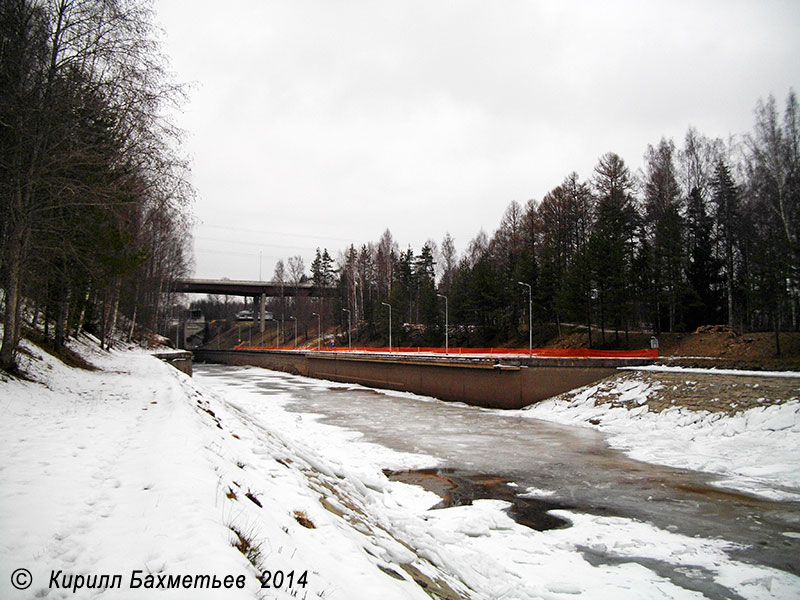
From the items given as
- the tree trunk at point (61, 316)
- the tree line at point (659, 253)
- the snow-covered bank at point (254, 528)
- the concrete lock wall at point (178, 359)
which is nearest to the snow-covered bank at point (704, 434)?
the snow-covered bank at point (254, 528)

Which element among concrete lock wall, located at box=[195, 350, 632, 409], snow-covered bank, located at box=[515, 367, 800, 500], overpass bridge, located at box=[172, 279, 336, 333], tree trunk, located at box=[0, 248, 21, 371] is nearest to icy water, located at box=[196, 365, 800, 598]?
snow-covered bank, located at box=[515, 367, 800, 500]

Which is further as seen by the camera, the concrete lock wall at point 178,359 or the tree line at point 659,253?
the concrete lock wall at point 178,359

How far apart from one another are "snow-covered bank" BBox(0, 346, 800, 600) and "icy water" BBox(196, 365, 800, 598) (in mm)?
553

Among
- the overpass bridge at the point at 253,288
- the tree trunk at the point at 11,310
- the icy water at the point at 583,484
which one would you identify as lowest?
the icy water at the point at 583,484

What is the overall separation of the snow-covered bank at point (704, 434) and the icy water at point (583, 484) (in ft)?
3.32

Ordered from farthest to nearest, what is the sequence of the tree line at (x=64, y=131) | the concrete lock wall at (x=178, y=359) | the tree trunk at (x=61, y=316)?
the concrete lock wall at (x=178, y=359) → the tree trunk at (x=61, y=316) → the tree line at (x=64, y=131)

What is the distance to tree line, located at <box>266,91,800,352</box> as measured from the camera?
31594mm

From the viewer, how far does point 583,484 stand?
12500mm

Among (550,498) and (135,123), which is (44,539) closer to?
(550,498)

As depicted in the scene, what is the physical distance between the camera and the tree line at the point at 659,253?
31.6 m

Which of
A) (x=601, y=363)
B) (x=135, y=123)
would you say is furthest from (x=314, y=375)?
(x=135, y=123)

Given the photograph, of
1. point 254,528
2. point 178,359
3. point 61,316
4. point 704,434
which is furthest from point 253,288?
point 254,528

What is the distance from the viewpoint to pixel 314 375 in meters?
59.1

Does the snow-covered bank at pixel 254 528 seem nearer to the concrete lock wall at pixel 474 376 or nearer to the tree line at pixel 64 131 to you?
the tree line at pixel 64 131
